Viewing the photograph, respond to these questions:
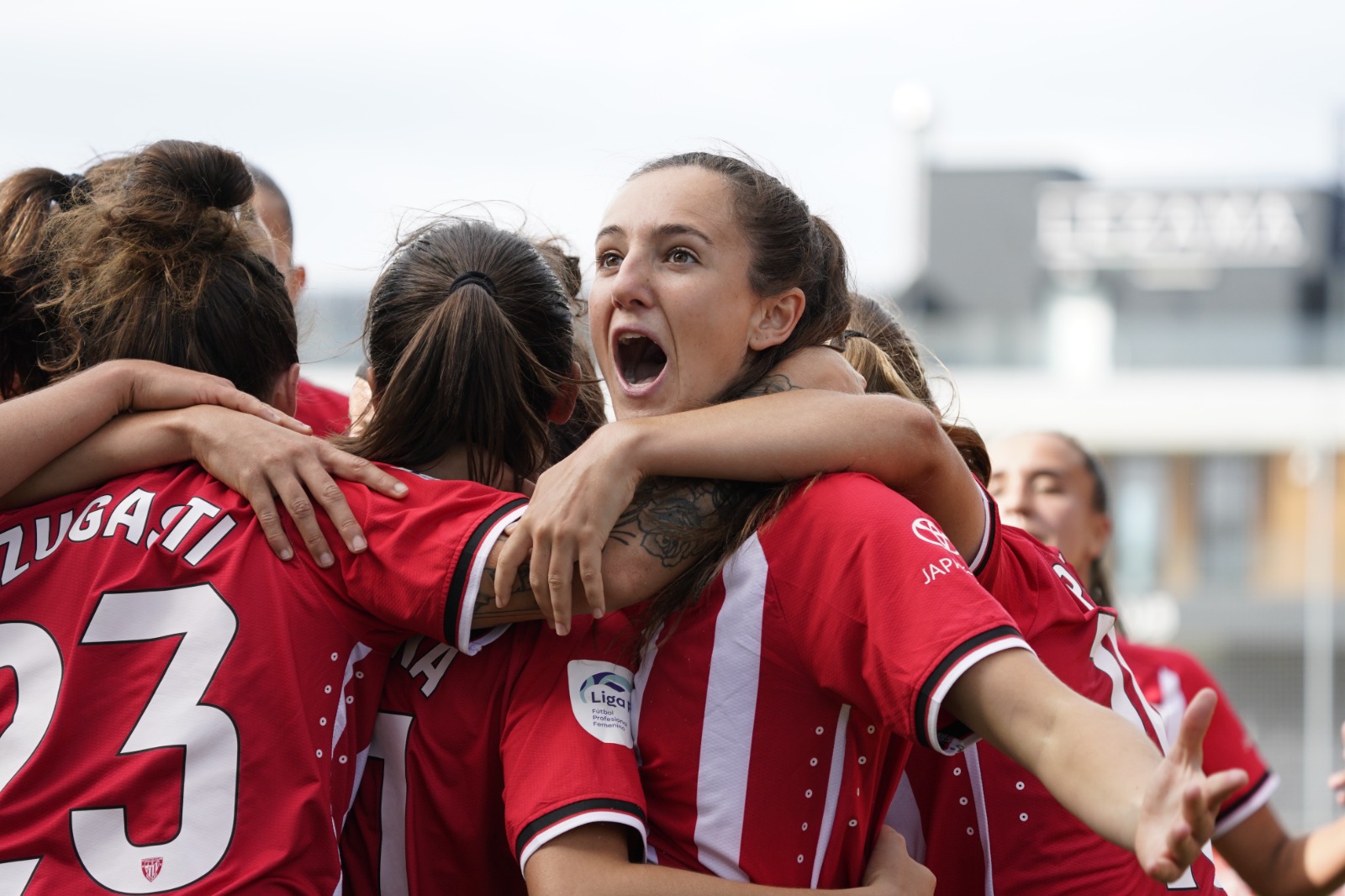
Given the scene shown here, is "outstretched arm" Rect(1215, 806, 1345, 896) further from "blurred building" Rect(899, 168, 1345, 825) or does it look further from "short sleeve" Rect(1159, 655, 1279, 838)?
"blurred building" Rect(899, 168, 1345, 825)

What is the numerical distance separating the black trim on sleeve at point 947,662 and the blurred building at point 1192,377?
17.1 metres

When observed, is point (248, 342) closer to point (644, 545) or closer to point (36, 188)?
point (36, 188)

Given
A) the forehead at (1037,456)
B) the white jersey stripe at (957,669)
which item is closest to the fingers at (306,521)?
the white jersey stripe at (957,669)

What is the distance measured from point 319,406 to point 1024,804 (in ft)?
7.47

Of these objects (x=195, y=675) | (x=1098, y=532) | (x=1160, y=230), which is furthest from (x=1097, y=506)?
(x=1160, y=230)

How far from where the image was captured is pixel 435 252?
231 cm

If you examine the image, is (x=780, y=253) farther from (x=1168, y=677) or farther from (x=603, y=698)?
(x=1168, y=677)

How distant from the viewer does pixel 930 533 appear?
6.26ft

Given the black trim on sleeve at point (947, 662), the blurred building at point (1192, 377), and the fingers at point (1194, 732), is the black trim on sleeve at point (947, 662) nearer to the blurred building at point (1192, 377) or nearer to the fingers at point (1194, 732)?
the fingers at point (1194, 732)

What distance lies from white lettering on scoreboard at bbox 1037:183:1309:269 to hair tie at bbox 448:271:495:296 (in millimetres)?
24228

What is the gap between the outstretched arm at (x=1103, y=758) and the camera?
1.47 metres

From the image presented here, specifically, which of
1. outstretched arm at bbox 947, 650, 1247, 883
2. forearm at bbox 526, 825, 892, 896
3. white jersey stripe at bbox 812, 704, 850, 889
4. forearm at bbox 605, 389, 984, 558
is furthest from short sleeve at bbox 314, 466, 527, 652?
outstretched arm at bbox 947, 650, 1247, 883

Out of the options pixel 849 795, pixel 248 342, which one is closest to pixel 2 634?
pixel 248 342

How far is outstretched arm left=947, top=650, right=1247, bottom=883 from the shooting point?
147 centimetres
